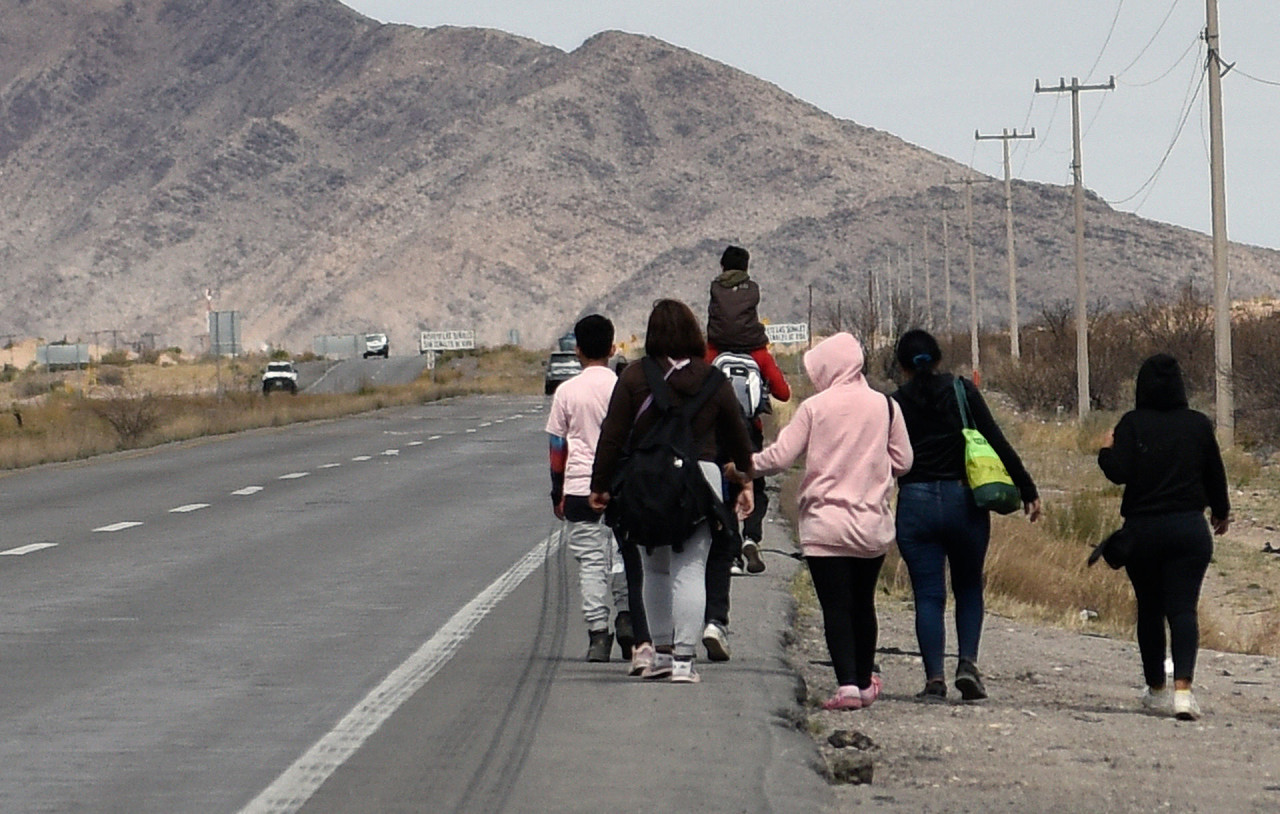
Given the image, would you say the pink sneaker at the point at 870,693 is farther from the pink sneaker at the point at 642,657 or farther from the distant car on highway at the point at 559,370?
the distant car on highway at the point at 559,370

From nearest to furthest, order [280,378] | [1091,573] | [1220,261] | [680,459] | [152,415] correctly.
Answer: [680,459] → [1091,573] → [1220,261] → [152,415] → [280,378]

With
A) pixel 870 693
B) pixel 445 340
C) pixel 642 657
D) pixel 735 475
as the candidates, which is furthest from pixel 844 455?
pixel 445 340

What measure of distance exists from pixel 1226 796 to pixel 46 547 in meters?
13.5

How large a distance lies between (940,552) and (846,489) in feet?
2.70

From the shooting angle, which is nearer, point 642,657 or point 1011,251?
point 642,657

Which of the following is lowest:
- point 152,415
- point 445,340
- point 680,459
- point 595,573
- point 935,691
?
point 935,691

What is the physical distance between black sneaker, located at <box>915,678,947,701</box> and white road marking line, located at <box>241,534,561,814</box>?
7.97 ft

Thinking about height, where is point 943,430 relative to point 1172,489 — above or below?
above

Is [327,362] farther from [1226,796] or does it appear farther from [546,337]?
[1226,796]

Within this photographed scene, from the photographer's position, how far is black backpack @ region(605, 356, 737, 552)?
10.3 meters

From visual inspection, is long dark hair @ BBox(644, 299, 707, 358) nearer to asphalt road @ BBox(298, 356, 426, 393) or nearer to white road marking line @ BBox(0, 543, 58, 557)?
white road marking line @ BBox(0, 543, 58, 557)

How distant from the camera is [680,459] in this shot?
10.4 metres

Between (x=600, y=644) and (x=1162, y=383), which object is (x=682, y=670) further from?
(x=1162, y=383)

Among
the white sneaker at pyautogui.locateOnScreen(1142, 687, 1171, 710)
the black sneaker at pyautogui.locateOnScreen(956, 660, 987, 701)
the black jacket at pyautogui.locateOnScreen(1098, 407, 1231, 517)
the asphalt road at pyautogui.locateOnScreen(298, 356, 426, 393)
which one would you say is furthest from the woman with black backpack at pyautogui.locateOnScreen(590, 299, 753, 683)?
the asphalt road at pyautogui.locateOnScreen(298, 356, 426, 393)
